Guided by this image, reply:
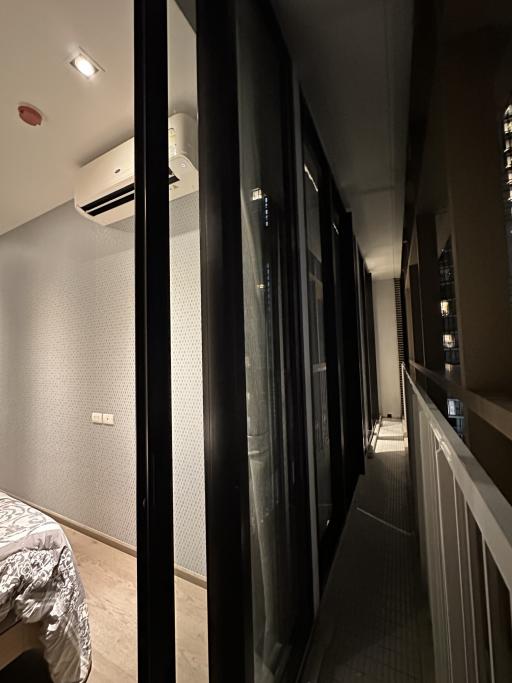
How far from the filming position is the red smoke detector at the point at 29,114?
3.18ft

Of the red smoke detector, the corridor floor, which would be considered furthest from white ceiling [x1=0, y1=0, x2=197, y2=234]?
the corridor floor

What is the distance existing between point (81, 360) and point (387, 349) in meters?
6.29

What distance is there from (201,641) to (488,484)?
83 centimetres

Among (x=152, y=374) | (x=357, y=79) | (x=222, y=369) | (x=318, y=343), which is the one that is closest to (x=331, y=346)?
(x=318, y=343)

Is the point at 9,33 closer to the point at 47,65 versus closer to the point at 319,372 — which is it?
the point at 47,65

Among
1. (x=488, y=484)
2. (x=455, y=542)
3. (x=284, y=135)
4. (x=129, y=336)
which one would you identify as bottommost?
(x=455, y=542)

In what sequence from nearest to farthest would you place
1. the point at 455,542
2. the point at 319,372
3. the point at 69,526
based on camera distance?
the point at 455,542 < the point at 69,526 < the point at 319,372

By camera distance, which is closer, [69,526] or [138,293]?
[138,293]

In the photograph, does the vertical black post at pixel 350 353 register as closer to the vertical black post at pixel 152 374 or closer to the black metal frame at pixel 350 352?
the black metal frame at pixel 350 352

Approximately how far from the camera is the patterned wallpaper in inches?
34.3

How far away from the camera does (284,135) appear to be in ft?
5.05

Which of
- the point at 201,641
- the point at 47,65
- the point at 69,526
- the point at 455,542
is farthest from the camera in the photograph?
the point at 69,526

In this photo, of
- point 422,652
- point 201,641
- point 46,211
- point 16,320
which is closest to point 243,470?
point 201,641

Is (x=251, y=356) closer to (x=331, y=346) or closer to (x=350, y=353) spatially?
(x=331, y=346)
